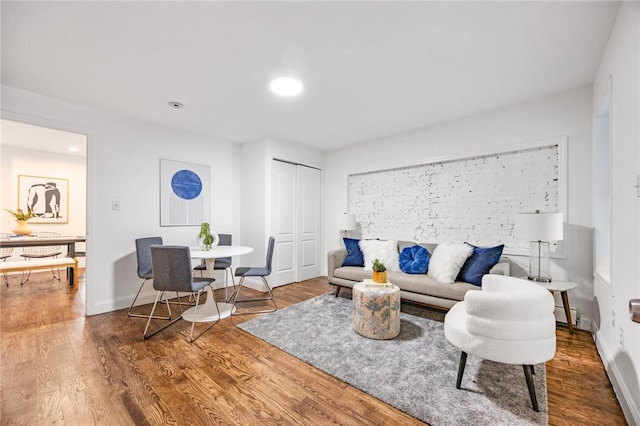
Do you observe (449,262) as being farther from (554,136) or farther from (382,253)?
(554,136)

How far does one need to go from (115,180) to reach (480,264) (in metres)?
4.44

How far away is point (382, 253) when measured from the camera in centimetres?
375

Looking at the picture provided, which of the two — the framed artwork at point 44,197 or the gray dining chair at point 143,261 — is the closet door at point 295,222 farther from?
the framed artwork at point 44,197

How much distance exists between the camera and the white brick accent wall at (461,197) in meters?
3.07

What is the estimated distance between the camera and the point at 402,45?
80.4 inches

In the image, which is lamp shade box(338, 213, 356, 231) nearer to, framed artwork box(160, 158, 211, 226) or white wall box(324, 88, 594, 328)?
white wall box(324, 88, 594, 328)

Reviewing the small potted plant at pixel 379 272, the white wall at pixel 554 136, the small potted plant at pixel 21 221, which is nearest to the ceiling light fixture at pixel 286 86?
the small potted plant at pixel 379 272

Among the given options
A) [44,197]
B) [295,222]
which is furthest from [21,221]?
[295,222]

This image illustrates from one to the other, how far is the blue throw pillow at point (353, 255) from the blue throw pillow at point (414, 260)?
60 cm

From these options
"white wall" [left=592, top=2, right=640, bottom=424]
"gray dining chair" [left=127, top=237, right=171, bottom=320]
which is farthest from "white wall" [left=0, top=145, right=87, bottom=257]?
"white wall" [left=592, top=2, right=640, bottom=424]

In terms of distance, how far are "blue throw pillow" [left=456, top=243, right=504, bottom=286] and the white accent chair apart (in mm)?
1211

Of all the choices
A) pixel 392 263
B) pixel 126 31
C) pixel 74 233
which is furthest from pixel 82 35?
pixel 74 233

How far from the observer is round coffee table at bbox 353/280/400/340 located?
8.13 feet

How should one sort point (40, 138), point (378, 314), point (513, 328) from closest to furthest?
1. point (513, 328)
2. point (378, 314)
3. point (40, 138)
